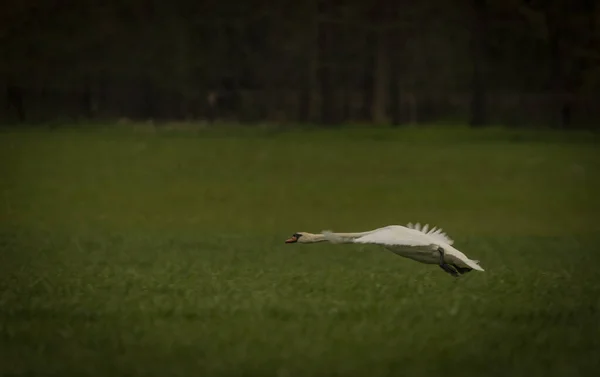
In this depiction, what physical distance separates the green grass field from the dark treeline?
8753 millimetres

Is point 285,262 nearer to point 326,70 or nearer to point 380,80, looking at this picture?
point 380,80

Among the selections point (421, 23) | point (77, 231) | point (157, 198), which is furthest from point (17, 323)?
point (421, 23)

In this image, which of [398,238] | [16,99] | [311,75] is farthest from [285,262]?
[311,75]

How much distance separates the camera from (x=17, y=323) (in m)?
9.11

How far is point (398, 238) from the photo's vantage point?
10.4 metres

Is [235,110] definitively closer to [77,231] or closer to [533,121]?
[533,121]

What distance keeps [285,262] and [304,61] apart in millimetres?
26982

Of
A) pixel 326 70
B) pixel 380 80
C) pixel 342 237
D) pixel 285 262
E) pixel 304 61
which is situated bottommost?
pixel 380 80

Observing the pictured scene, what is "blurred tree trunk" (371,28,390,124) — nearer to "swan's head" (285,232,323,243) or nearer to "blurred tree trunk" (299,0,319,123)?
"blurred tree trunk" (299,0,319,123)

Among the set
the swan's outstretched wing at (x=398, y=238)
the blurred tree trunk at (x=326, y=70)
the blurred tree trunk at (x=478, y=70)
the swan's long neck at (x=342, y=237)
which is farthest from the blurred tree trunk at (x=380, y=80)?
the swan's outstretched wing at (x=398, y=238)

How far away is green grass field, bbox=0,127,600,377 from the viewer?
8086 millimetres

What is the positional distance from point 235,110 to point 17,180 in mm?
14807

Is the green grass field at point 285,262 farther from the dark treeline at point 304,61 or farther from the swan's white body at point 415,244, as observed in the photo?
the dark treeline at point 304,61

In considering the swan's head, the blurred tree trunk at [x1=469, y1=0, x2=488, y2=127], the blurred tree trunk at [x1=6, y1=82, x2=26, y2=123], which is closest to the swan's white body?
the swan's head
